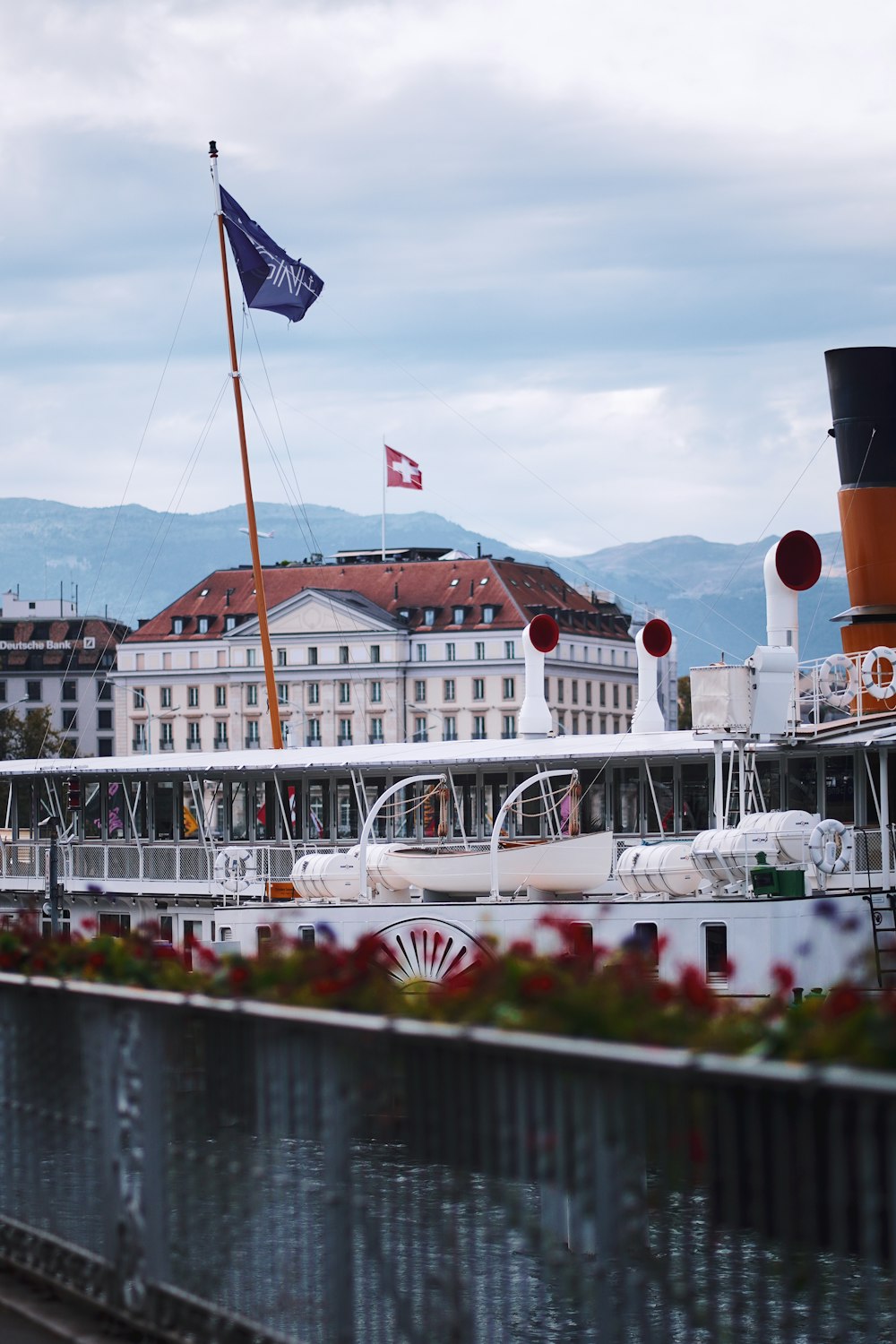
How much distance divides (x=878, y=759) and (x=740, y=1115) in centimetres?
3166

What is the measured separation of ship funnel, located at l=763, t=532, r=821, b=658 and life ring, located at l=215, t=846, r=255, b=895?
12.5 metres

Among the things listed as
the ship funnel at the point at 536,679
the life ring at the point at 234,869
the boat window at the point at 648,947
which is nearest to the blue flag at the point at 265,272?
the ship funnel at the point at 536,679

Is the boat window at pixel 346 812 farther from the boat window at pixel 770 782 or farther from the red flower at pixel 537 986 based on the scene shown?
the red flower at pixel 537 986

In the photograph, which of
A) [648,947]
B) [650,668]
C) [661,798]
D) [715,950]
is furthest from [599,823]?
[648,947]

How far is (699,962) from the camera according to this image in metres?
32.5

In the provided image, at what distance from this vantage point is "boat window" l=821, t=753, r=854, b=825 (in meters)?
38.0

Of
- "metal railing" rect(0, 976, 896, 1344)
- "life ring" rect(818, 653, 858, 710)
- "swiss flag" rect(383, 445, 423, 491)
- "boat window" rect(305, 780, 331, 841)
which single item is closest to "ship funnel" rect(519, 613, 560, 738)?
"boat window" rect(305, 780, 331, 841)

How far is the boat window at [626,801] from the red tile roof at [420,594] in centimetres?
11458

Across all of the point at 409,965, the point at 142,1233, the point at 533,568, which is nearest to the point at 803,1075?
the point at 142,1233

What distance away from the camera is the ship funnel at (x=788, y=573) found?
122ft

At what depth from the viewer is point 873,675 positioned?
120ft

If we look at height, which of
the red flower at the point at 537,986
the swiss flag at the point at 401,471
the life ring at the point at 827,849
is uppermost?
the swiss flag at the point at 401,471

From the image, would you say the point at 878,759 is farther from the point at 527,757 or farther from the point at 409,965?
the point at 409,965

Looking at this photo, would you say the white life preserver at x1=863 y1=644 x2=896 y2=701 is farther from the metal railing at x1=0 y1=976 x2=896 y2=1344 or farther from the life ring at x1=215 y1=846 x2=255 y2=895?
the metal railing at x1=0 y1=976 x2=896 y2=1344
